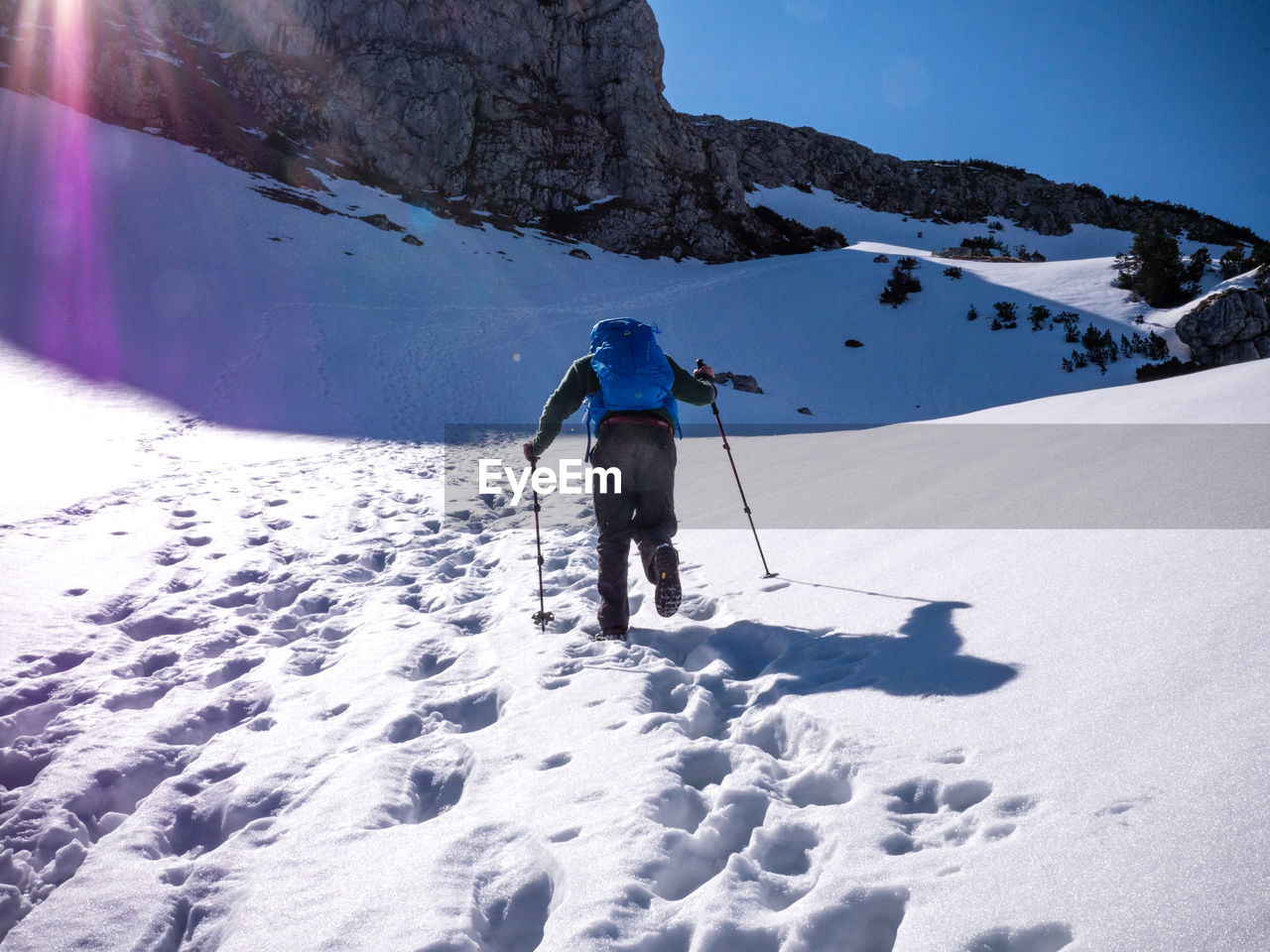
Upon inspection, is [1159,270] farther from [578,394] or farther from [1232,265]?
[578,394]

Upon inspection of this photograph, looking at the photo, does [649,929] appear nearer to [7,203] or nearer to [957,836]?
[957,836]

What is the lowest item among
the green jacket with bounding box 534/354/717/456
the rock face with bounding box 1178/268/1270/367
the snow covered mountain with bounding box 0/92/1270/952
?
the snow covered mountain with bounding box 0/92/1270/952

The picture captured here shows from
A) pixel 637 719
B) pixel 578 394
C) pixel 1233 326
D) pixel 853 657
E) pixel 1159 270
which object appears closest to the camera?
pixel 637 719

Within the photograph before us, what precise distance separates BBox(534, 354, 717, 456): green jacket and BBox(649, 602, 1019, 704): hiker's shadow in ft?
4.50

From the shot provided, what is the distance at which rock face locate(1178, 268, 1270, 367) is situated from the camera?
45.6 feet

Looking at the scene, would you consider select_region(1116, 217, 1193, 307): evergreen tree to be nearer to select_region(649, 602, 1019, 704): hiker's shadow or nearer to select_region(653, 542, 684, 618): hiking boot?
select_region(649, 602, 1019, 704): hiker's shadow

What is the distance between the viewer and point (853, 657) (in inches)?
116

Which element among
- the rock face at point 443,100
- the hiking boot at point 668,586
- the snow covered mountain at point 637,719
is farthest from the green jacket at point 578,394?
the rock face at point 443,100

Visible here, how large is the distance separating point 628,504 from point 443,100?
44.7 metres

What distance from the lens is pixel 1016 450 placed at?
5.95 meters

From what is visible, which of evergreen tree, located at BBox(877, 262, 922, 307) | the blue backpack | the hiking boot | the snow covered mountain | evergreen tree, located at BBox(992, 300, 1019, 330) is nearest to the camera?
the snow covered mountain

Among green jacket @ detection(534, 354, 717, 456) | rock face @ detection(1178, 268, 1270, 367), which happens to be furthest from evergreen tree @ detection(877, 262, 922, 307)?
green jacket @ detection(534, 354, 717, 456)

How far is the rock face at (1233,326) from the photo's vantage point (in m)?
13.9

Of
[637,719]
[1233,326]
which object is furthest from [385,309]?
[1233,326]
